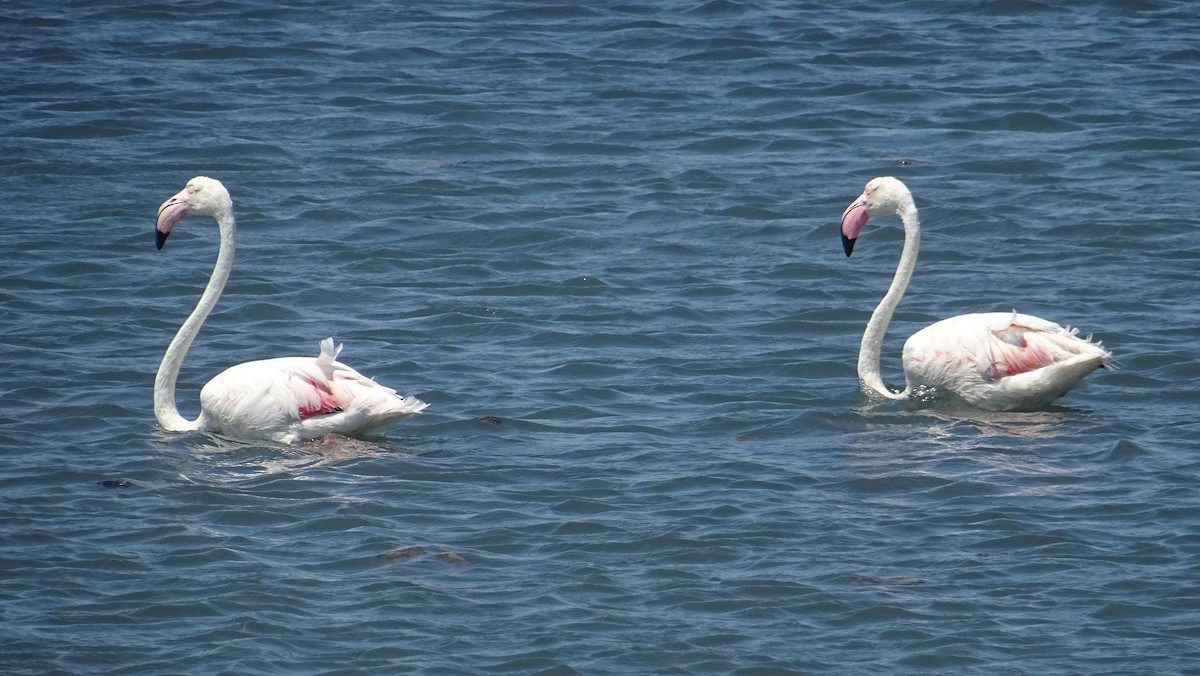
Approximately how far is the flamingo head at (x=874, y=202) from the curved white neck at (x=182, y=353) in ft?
11.2

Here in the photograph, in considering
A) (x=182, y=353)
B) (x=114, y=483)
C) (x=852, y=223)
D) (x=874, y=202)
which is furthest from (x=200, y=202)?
(x=874, y=202)

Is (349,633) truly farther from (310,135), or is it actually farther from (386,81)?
(386,81)

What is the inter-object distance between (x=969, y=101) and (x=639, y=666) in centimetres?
969

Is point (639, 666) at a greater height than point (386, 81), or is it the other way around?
point (386, 81)

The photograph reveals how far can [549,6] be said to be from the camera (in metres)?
17.5

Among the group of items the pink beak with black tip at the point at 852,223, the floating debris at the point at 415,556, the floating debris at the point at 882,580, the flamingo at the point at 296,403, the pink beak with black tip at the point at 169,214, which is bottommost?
the floating debris at the point at 882,580

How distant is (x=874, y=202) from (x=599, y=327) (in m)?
1.86

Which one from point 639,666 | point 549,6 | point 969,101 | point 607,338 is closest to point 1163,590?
A: point 639,666

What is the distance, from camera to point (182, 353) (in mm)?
8852

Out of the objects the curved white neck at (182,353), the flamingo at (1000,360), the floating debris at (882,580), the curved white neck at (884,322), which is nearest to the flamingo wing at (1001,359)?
the flamingo at (1000,360)

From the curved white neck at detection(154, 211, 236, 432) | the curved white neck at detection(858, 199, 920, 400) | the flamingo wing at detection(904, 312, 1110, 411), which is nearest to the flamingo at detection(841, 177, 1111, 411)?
the flamingo wing at detection(904, 312, 1110, 411)

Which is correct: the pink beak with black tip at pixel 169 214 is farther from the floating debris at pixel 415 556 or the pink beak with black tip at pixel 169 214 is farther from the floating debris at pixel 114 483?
the floating debris at pixel 415 556

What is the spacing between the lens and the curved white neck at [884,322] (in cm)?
937

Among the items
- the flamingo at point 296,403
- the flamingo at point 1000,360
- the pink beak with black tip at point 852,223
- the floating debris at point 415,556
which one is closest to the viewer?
→ the floating debris at point 415,556
